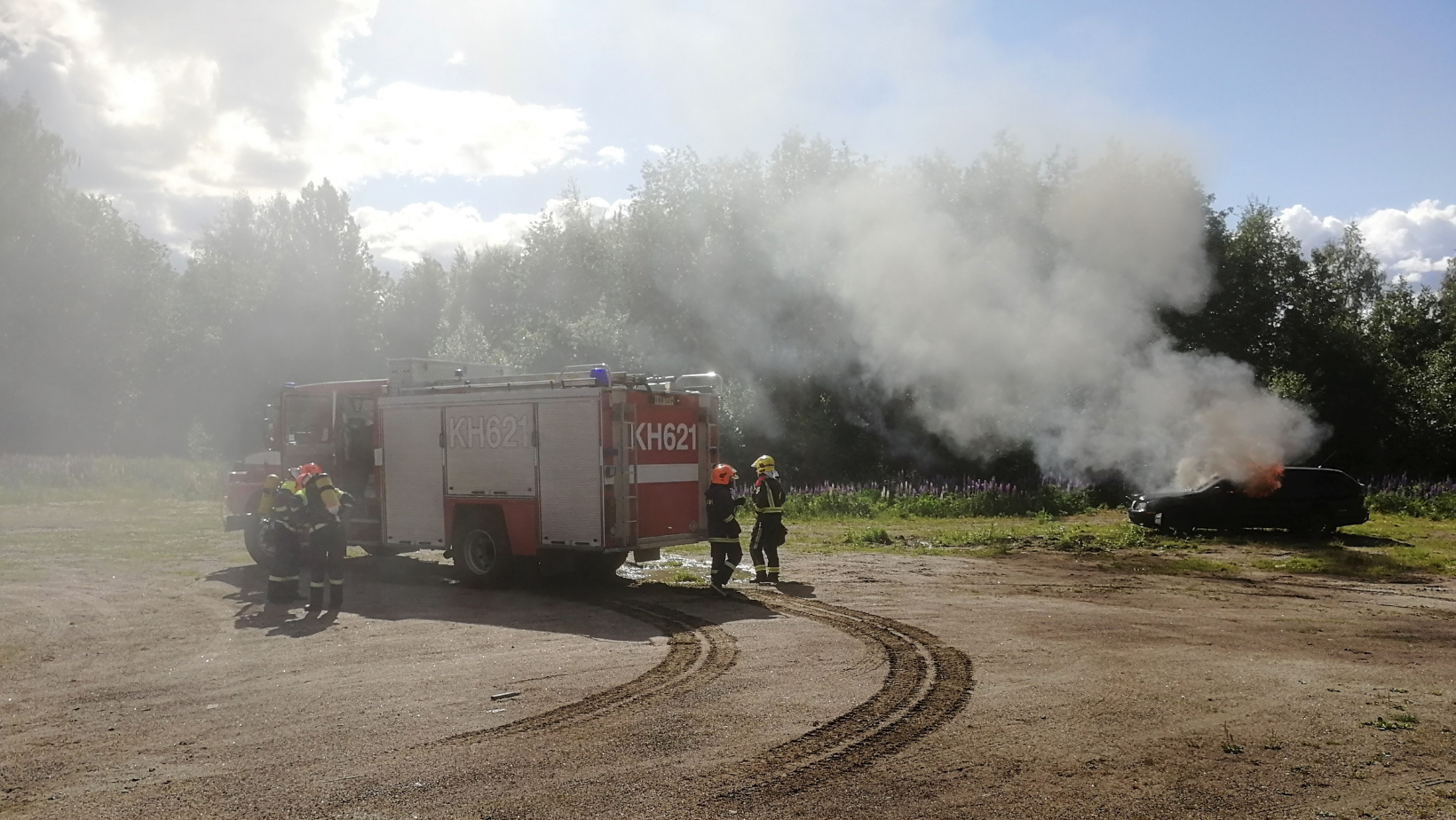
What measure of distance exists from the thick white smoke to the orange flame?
0.98m

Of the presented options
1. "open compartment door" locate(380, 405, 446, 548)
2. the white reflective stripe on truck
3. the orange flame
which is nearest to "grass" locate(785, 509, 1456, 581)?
the orange flame

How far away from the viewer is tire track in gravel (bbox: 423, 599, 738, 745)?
702 centimetres

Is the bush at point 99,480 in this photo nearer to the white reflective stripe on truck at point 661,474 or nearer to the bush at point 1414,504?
the white reflective stripe on truck at point 661,474

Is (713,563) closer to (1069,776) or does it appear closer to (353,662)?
(353,662)

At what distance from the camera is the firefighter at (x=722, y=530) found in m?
13.0

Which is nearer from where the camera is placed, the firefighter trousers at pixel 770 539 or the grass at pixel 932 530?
the firefighter trousers at pixel 770 539

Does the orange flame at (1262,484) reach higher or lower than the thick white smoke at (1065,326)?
lower

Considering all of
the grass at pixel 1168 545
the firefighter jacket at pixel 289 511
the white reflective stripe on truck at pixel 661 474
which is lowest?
the grass at pixel 1168 545

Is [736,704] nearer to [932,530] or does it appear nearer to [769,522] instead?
[769,522]

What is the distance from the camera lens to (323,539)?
1254 cm

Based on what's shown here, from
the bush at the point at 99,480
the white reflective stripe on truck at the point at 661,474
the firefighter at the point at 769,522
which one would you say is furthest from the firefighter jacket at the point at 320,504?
the bush at the point at 99,480

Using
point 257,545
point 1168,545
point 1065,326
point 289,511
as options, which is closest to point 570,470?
point 289,511

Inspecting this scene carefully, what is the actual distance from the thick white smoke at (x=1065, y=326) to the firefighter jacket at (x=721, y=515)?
12485 mm

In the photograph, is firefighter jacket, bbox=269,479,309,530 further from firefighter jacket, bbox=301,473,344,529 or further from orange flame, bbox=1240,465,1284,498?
orange flame, bbox=1240,465,1284,498
